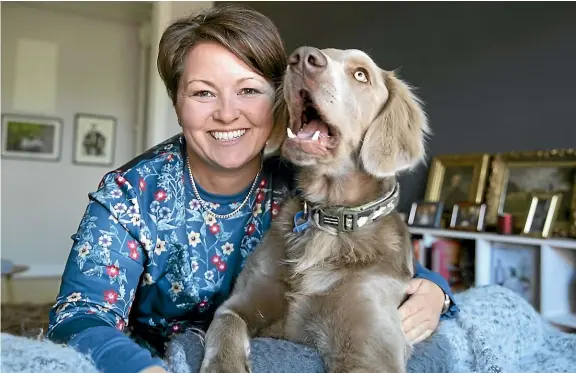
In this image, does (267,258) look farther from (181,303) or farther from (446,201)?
(446,201)

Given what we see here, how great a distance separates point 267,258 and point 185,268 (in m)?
0.22

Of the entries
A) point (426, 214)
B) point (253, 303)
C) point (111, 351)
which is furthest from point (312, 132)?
point (426, 214)

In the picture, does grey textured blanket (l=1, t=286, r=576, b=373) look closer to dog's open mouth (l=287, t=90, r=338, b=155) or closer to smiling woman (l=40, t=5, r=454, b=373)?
smiling woman (l=40, t=5, r=454, b=373)

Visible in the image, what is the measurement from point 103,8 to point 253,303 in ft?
20.1

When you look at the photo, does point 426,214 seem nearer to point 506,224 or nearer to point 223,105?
point 506,224

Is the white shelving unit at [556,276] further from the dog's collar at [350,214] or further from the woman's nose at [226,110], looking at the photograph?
the woman's nose at [226,110]

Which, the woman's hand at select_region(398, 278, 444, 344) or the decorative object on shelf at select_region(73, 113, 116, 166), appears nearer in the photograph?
the woman's hand at select_region(398, 278, 444, 344)

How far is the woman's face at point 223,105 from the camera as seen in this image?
1.45m

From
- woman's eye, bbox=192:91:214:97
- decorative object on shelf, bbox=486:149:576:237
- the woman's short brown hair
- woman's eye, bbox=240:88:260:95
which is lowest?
decorative object on shelf, bbox=486:149:576:237

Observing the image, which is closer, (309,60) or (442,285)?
(309,60)

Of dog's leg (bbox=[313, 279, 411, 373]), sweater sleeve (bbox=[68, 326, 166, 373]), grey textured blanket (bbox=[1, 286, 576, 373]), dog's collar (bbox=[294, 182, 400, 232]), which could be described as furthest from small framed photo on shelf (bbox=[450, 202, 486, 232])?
sweater sleeve (bbox=[68, 326, 166, 373])

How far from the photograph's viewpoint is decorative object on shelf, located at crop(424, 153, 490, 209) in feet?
9.71

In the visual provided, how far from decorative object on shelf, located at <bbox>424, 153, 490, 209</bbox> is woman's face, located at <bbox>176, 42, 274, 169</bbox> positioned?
177cm

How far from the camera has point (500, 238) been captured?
8.59 ft
